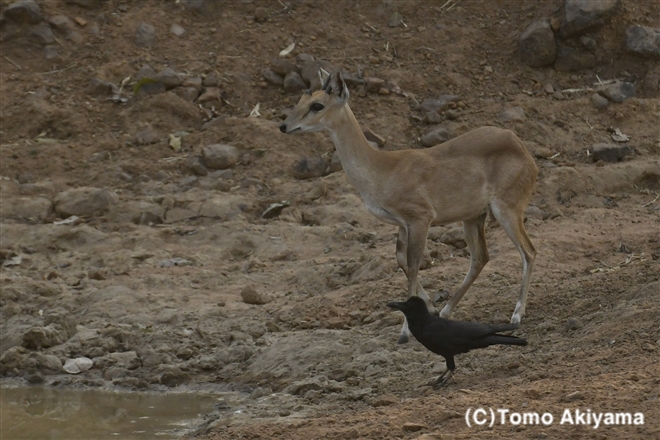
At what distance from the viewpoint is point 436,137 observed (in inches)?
573

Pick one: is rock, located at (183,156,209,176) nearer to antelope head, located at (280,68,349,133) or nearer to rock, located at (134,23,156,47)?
rock, located at (134,23,156,47)

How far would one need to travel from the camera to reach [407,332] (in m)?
9.77

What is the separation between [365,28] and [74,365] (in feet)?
26.8

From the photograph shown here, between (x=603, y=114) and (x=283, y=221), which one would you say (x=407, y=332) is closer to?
(x=283, y=221)

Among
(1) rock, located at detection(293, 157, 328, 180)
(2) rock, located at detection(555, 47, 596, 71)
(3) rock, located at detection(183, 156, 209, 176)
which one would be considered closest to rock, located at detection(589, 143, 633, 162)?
(2) rock, located at detection(555, 47, 596, 71)

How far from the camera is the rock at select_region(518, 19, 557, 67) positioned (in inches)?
632

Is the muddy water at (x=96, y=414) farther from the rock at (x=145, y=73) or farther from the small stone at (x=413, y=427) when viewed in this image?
the rock at (x=145, y=73)

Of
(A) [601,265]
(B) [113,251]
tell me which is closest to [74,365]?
(B) [113,251]

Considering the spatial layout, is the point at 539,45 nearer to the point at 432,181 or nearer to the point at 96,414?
the point at 432,181

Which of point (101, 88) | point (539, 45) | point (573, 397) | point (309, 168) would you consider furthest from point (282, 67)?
point (573, 397)

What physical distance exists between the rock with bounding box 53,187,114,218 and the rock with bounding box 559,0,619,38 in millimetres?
6877

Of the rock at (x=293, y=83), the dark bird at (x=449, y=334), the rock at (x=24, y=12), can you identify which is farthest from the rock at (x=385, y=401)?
the rock at (x=24, y=12)

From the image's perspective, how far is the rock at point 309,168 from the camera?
1438 centimetres

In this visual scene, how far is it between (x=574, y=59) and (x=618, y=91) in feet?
2.82
